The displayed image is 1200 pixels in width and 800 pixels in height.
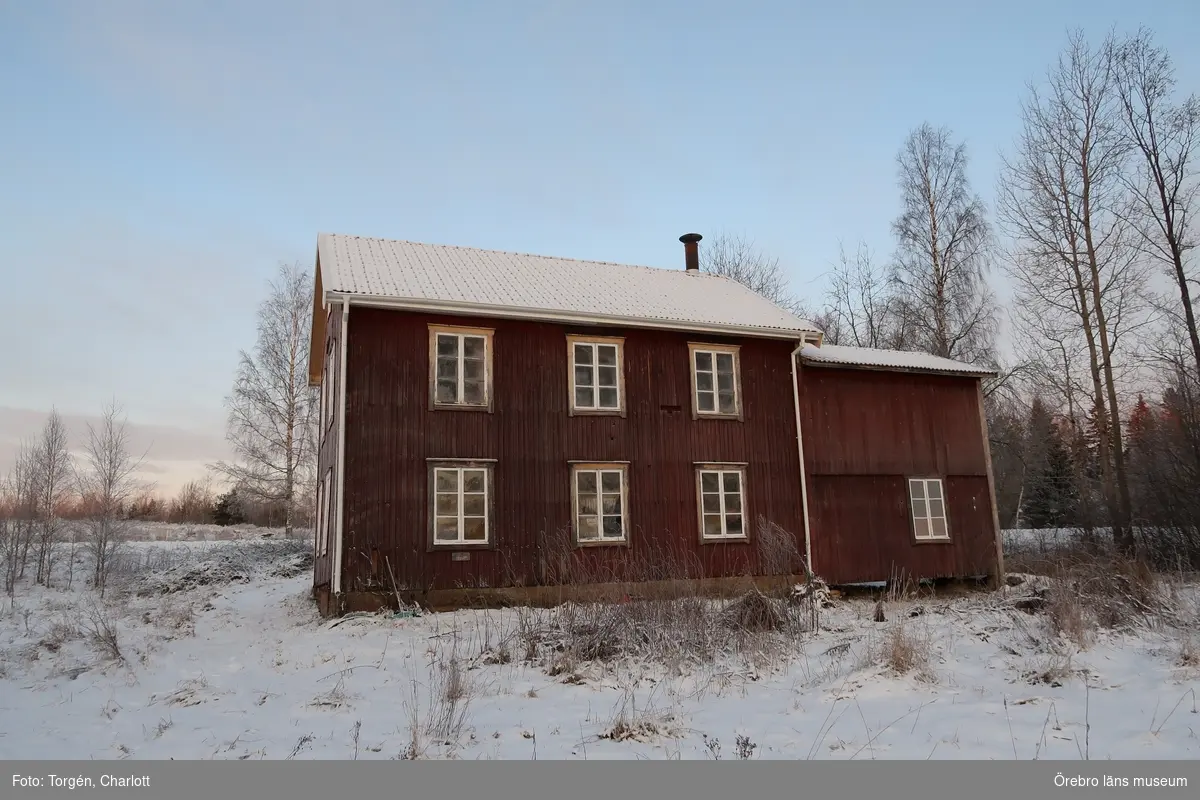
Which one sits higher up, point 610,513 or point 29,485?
point 29,485

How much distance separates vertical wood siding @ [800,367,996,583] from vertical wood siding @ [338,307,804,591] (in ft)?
2.81

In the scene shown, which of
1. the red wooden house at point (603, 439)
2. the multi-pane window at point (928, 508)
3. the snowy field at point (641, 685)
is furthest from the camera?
the multi-pane window at point (928, 508)

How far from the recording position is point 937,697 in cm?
751

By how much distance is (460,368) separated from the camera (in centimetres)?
1527

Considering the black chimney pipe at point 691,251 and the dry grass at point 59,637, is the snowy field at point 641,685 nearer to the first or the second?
the dry grass at point 59,637

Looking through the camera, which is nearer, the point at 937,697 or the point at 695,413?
the point at 937,697

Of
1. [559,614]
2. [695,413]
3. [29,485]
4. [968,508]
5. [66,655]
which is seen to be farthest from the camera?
[29,485]

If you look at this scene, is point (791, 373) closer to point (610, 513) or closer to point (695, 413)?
point (695, 413)

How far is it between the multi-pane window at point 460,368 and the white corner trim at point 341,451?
5.34ft

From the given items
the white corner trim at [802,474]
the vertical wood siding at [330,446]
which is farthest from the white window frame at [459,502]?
the white corner trim at [802,474]

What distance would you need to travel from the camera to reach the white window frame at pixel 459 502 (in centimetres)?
1448

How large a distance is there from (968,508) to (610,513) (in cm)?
941
